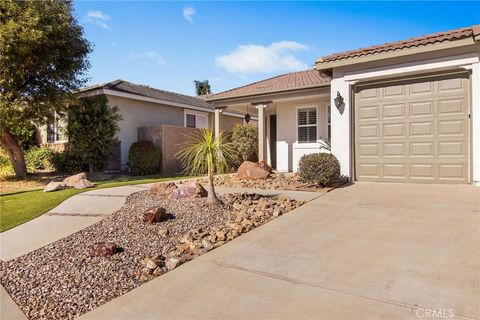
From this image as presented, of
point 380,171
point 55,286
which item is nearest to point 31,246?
point 55,286

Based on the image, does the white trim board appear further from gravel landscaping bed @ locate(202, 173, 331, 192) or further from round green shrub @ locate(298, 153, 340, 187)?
round green shrub @ locate(298, 153, 340, 187)

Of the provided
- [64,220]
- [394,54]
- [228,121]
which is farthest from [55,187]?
[228,121]

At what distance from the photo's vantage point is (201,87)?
44.6 m

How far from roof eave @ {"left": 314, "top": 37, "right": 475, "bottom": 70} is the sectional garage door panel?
2.43 feet

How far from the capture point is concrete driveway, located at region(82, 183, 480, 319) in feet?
9.06

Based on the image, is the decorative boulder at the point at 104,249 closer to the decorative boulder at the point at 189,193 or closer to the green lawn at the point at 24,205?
the green lawn at the point at 24,205

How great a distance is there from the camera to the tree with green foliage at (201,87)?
4403 centimetres

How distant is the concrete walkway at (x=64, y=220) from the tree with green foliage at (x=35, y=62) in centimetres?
564

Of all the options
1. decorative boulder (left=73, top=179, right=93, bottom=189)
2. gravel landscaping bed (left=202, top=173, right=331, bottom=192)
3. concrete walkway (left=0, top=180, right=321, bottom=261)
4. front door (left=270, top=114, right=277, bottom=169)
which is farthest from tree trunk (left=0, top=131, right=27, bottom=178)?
front door (left=270, top=114, right=277, bottom=169)

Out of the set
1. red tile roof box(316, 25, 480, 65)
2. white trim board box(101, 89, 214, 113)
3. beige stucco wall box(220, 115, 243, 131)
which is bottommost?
beige stucco wall box(220, 115, 243, 131)

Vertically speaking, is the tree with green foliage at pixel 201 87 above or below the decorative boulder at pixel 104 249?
above

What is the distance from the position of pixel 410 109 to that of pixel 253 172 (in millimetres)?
4842

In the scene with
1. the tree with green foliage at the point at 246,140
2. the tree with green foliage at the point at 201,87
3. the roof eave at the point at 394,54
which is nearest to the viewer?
the roof eave at the point at 394,54

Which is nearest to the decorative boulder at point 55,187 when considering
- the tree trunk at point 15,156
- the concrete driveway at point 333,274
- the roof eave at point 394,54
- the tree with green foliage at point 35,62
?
the tree with green foliage at point 35,62
